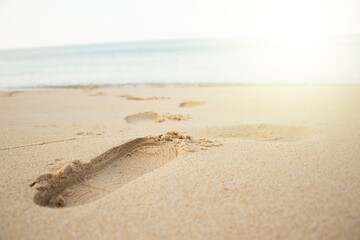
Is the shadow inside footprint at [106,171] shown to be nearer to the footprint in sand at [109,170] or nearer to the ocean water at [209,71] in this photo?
the footprint in sand at [109,170]

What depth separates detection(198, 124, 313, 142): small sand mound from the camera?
270 centimetres

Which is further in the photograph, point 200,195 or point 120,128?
point 120,128

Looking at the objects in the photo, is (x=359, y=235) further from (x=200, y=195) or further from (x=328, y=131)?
(x=328, y=131)

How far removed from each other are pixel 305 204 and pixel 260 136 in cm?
152

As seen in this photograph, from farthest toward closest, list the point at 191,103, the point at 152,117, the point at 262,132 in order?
the point at 191,103, the point at 152,117, the point at 262,132

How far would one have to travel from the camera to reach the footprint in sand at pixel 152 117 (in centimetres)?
348

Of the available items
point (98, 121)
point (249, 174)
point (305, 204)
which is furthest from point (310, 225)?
point (98, 121)

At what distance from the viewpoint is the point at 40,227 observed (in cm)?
121

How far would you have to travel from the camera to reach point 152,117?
153 inches

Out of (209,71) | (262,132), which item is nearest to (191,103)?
(262,132)

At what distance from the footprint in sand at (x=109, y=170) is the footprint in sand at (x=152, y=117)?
1.06 meters

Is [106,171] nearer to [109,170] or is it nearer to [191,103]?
[109,170]

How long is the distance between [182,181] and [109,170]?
2.60 feet

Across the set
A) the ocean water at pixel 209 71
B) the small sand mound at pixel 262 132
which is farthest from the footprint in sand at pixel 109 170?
the ocean water at pixel 209 71
